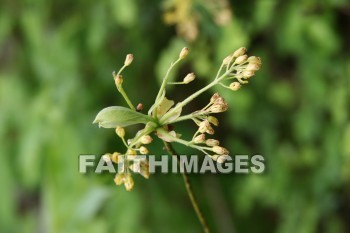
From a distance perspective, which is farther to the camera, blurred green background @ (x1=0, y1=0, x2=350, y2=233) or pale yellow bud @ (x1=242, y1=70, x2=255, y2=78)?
blurred green background @ (x1=0, y1=0, x2=350, y2=233)

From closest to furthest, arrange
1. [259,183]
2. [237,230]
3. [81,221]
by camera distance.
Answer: [81,221], [259,183], [237,230]

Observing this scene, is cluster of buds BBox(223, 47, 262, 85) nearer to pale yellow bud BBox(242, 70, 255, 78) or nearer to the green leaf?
pale yellow bud BBox(242, 70, 255, 78)

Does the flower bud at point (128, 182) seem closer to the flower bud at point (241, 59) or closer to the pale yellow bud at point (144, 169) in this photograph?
the pale yellow bud at point (144, 169)

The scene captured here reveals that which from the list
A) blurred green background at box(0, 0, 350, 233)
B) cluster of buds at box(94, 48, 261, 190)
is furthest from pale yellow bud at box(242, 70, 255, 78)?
blurred green background at box(0, 0, 350, 233)

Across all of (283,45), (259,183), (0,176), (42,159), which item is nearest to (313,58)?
(283,45)

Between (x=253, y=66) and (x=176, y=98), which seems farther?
(x=176, y=98)

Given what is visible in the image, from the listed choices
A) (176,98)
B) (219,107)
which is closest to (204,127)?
(219,107)

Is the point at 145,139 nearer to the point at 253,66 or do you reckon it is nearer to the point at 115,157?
the point at 115,157

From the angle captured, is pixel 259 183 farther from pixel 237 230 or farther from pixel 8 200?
pixel 8 200
